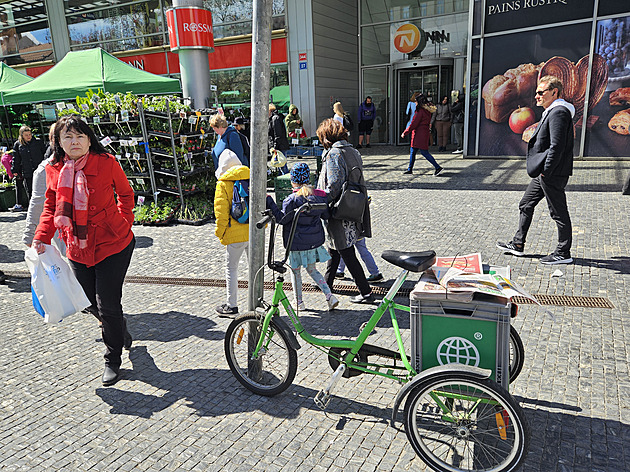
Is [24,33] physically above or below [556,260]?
above

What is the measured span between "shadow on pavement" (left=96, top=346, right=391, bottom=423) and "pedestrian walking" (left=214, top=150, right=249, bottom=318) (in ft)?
3.57

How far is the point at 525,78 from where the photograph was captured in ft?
40.0

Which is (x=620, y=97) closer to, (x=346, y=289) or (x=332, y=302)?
(x=346, y=289)

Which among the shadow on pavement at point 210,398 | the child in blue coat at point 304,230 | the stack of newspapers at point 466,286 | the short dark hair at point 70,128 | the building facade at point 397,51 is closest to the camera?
the stack of newspapers at point 466,286

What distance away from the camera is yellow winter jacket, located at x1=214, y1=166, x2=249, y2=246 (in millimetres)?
4242

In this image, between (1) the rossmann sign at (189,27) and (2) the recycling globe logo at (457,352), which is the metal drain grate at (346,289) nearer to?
(2) the recycling globe logo at (457,352)

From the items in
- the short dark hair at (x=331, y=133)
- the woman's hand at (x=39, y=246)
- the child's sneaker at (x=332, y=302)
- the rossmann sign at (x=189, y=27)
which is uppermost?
the rossmann sign at (x=189, y=27)

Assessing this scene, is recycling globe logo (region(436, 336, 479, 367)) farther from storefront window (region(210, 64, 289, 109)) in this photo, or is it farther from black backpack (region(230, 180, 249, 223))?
storefront window (region(210, 64, 289, 109))

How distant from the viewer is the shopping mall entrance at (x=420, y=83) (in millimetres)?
17406

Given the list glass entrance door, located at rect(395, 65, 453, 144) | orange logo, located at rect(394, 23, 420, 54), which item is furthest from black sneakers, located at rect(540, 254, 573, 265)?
orange logo, located at rect(394, 23, 420, 54)

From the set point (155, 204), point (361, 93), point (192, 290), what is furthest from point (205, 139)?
point (361, 93)

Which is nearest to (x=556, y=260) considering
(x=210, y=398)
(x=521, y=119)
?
(x=210, y=398)

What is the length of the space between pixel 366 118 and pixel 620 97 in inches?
321

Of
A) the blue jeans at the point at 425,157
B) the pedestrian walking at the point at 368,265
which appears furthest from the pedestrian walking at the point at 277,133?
the pedestrian walking at the point at 368,265
